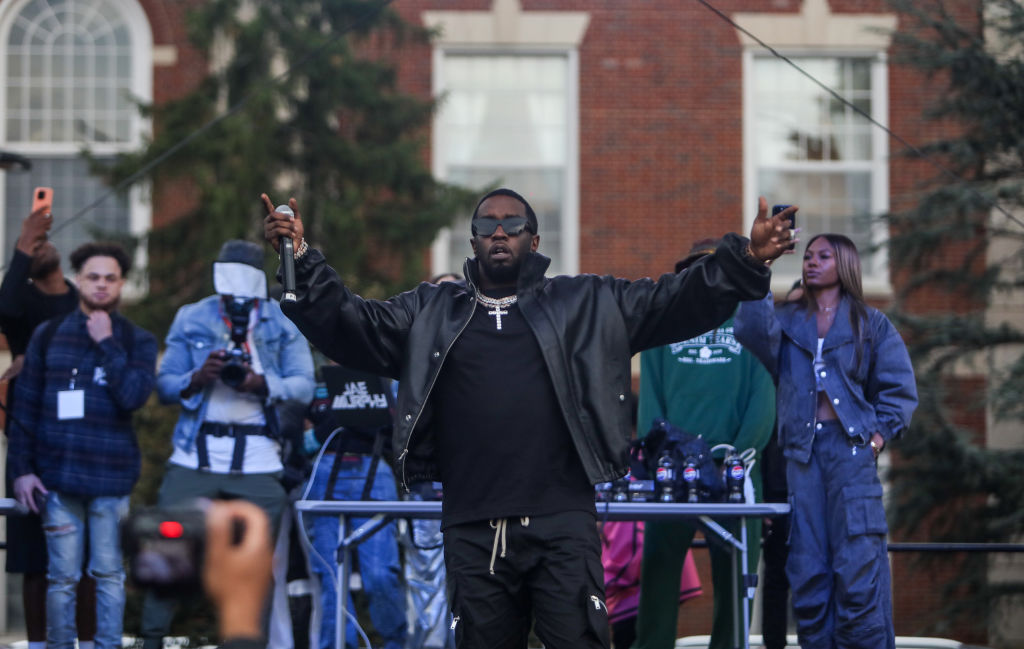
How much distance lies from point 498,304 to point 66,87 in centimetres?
1194

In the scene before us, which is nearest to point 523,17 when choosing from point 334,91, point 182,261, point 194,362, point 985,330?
point 334,91

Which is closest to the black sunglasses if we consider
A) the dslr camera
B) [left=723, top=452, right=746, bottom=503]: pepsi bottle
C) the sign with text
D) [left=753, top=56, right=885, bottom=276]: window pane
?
[left=723, top=452, right=746, bottom=503]: pepsi bottle

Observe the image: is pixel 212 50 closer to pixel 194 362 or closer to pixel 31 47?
pixel 31 47

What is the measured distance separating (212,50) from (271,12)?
2.31ft

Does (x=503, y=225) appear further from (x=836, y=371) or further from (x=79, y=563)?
(x=79, y=563)

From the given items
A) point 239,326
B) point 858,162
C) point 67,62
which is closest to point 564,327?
point 239,326

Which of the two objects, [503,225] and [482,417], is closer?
[482,417]

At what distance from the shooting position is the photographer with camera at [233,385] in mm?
7410

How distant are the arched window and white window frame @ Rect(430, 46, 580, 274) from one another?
3.15 m

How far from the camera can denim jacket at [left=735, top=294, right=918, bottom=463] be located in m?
6.83

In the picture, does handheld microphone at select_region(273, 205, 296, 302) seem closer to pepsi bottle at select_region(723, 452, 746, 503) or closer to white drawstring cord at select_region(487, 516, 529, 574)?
white drawstring cord at select_region(487, 516, 529, 574)

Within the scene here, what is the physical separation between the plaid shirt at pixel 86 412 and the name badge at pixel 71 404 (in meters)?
0.03

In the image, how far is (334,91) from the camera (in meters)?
13.7

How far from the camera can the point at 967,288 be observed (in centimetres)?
1416
